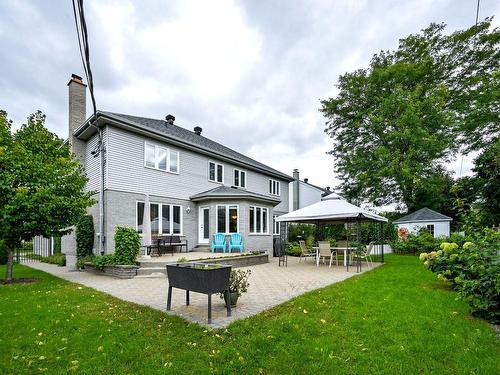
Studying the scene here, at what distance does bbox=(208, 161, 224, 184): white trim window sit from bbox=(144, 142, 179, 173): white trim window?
8.82 ft

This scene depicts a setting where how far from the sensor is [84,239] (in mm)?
13141

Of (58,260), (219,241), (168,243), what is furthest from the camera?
(219,241)

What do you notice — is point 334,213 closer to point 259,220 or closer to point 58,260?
point 259,220

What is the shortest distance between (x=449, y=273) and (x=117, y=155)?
42.4 ft

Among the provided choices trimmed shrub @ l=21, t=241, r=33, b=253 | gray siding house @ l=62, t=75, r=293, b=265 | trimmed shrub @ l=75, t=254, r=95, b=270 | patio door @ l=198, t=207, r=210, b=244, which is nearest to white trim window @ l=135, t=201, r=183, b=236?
gray siding house @ l=62, t=75, r=293, b=265

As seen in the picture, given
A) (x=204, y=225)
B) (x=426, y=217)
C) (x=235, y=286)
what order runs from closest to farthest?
1. (x=235, y=286)
2. (x=204, y=225)
3. (x=426, y=217)

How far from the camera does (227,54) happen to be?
39.1ft

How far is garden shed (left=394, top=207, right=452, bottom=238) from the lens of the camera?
20984 mm

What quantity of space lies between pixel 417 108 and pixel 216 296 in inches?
885

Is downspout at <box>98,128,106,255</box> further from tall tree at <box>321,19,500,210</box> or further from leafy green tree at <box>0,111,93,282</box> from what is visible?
tall tree at <box>321,19,500,210</box>

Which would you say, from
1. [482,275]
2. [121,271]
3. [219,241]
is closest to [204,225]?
[219,241]

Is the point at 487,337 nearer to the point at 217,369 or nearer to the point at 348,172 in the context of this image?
the point at 217,369

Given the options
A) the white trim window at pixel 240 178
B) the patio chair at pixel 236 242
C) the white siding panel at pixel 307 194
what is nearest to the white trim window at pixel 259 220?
the patio chair at pixel 236 242

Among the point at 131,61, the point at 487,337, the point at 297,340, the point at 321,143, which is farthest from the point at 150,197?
the point at 321,143
